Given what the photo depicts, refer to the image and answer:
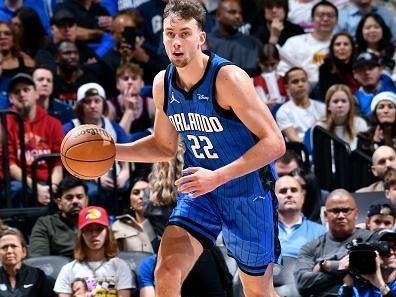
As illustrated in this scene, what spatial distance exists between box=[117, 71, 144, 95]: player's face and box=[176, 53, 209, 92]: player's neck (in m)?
5.36

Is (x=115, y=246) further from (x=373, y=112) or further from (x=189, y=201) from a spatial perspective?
(x=373, y=112)

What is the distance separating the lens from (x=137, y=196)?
1068 cm

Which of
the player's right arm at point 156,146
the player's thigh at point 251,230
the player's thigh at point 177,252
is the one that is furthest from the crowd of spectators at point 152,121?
the player's thigh at point 177,252

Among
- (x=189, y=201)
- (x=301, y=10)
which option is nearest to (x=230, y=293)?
(x=189, y=201)

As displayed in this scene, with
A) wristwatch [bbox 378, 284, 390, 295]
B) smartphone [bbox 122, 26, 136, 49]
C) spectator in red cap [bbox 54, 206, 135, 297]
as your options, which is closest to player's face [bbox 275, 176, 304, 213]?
spectator in red cap [bbox 54, 206, 135, 297]

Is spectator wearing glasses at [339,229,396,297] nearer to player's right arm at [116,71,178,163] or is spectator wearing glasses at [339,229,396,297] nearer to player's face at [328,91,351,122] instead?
player's right arm at [116,71,178,163]

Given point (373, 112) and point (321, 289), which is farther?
point (373, 112)

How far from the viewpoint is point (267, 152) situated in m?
6.85

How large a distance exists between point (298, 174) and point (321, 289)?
1893 millimetres

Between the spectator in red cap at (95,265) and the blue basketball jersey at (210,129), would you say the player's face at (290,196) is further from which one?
the blue basketball jersey at (210,129)

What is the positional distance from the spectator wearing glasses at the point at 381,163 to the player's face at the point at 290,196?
1.17 meters

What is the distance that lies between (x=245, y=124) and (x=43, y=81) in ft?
18.6

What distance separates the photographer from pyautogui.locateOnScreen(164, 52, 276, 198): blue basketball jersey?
7.05 metres

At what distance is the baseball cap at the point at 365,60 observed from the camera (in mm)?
13031
